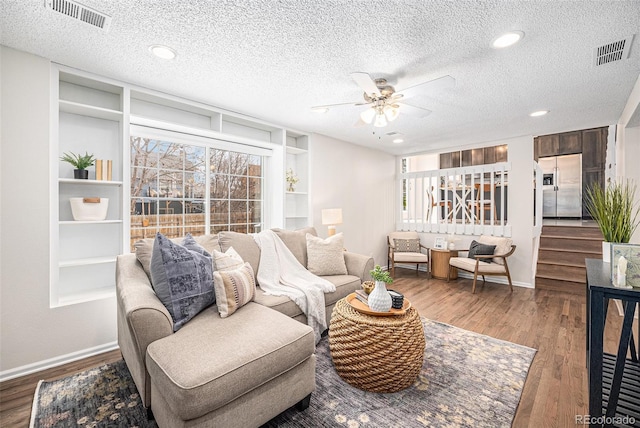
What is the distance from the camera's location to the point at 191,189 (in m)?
3.37

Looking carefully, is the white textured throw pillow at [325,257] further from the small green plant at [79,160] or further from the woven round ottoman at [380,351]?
the small green plant at [79,160]

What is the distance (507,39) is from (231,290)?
2.55m

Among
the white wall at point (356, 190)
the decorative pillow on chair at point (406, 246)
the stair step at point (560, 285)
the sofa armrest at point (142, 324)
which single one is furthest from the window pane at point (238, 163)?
the stair step at point (560, 285)

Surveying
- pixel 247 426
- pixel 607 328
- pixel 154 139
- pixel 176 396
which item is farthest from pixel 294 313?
pixel 607 328

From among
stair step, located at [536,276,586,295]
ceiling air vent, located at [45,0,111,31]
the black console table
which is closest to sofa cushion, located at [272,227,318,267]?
ceiling air vent, located at [45,0,111,31]

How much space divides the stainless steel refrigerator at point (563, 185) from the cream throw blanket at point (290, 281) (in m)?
7.18

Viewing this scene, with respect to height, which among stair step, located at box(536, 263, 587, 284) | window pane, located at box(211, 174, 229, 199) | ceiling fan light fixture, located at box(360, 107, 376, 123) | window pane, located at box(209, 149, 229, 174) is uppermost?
ceiling fan light fixture, located at box(360, 107, 376, 123)

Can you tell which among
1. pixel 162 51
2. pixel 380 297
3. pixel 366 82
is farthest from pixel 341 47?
pixel 380 297

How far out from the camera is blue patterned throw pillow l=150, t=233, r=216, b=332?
1787 millimetres

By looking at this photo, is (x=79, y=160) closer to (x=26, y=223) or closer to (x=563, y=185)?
(x=26, y=223)

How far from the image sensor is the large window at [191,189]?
3004 millimetres

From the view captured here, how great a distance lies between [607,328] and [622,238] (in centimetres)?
156

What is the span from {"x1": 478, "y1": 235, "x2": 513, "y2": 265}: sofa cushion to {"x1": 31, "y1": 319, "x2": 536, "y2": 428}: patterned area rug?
7.83ft

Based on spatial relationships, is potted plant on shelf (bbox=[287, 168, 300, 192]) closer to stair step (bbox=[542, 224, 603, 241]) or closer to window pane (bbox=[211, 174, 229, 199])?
window pane (bbox=[211, 174, 229, 199])
